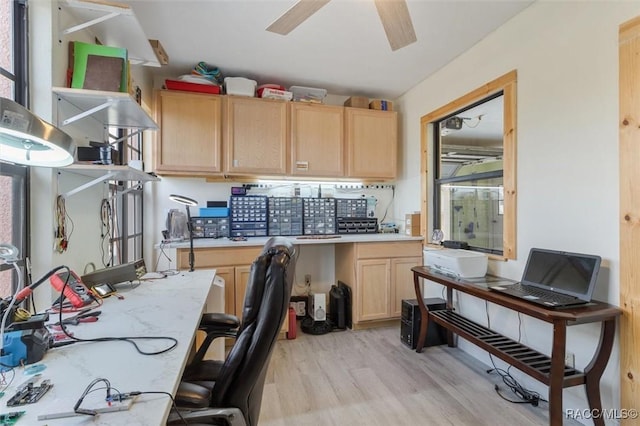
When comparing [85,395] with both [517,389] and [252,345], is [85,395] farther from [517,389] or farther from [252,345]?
[517,389]

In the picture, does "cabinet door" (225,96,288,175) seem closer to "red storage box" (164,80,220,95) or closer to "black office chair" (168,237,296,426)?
"red storage box" (164,80,220,95)

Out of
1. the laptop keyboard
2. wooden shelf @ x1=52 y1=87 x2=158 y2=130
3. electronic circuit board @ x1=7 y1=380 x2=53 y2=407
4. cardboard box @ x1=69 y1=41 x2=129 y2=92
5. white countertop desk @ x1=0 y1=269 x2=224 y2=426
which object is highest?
cardboard box @ x1=69 y1=41 x2=129 y2=92

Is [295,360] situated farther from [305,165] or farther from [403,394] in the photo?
[305,165]

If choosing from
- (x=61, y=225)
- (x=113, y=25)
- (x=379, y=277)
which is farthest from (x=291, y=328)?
(x=113, y=25)

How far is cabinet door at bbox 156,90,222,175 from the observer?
281 centimetres

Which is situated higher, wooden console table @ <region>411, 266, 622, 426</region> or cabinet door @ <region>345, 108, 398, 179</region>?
cabinet door @ <region>345, 108, 398, 179</region>

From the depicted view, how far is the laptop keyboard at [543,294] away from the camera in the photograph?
5.26ft

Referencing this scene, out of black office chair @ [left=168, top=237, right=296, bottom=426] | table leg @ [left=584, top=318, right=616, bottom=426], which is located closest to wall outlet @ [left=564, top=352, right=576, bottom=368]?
table leg @ [left=584, top=318, right=616, bottom=426]

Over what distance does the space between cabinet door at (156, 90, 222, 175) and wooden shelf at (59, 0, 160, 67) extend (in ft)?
2.53

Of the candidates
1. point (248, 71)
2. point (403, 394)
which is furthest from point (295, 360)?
point (248, 71)

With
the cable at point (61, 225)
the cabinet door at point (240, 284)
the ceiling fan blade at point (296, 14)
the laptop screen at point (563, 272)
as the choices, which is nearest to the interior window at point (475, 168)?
the laptop screen at point (563, 272)

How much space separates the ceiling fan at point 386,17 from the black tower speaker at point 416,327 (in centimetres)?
213

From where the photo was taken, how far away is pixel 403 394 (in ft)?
6.64

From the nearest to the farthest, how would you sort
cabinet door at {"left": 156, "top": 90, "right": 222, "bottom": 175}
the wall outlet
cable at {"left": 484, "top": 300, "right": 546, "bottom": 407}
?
the wall outlet < cable at {"left": 484, "top": 300, "right": 546, "bottom": 407} < cabinet door at {"left": 156, "top": 90, "right": 222, "bottom": 175}
